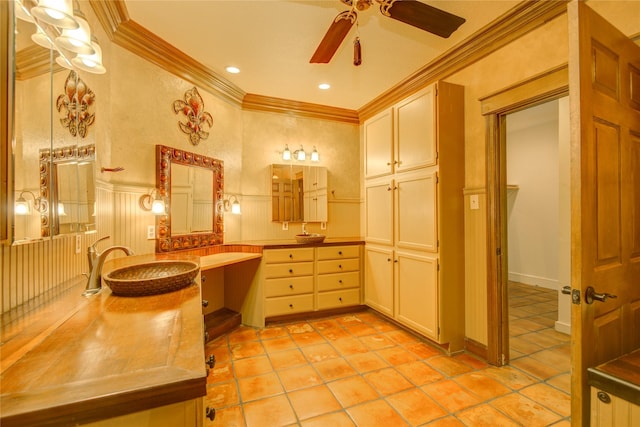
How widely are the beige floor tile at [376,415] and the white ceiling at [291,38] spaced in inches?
106

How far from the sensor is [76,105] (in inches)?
56.1

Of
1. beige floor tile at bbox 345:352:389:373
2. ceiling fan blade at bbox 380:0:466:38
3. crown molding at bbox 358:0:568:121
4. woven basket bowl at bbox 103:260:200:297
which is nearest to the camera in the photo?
woven basket bowl at bbox 103:260:200:297

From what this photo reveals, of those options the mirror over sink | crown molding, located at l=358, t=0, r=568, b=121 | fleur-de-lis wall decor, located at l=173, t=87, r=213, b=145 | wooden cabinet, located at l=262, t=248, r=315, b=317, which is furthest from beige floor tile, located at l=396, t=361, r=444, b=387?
fleur-de-lis wall decor, located at l=173, t=87, r=213, b=145

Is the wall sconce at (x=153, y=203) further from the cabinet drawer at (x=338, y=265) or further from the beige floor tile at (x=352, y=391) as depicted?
the beige floor tile at (x=352, y=391)

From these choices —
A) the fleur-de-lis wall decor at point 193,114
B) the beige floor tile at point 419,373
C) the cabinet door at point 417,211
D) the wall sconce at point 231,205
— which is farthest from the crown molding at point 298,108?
the beige floor tile at point 419,373

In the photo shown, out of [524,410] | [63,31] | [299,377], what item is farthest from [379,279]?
Result: [63,31]

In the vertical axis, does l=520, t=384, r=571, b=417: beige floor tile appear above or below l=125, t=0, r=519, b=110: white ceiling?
below

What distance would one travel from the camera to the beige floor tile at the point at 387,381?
196 cm

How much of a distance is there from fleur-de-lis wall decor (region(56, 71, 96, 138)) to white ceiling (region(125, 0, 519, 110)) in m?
0.92

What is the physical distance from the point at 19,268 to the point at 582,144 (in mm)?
2166

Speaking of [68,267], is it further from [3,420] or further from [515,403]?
[515,403]

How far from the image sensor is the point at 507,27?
2109mm

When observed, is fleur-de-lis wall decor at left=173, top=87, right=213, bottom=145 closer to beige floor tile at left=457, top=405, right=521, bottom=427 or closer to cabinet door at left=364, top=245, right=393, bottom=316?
cabinet door at left=364, top=245, right=393, bottom=316

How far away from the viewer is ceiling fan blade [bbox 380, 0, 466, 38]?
1.58 m
